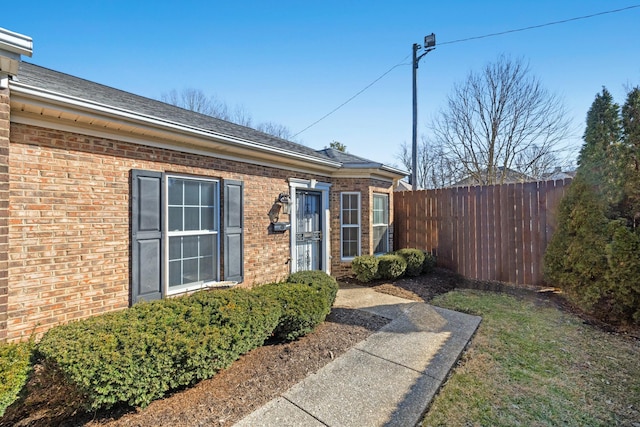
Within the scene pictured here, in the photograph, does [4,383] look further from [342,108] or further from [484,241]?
[342,108]

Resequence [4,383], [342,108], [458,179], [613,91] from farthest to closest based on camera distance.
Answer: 1. [458,179]
2. [342,108]
3. [613,91]
4. [4,383]

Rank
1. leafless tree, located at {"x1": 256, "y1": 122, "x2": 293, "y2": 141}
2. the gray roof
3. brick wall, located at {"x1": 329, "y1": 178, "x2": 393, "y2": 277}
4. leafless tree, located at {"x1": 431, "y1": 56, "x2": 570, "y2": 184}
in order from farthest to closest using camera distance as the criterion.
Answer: leafless tree, located at {"x1": 256, "y1": 122, "x2": 293, "y2": 141} < leafless tree, located at {"x1": 431, "y1": 56, "x2": 570, "y2": 184} < brick wall, located at {"x1": 329, "y1": 178, "x2": 393, "y2": 277} < the gray roof

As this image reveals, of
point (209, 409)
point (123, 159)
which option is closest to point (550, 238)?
point (209, 409)

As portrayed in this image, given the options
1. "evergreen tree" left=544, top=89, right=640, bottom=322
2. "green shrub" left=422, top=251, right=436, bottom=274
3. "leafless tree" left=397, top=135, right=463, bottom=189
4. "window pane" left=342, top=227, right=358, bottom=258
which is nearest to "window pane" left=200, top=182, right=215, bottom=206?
"window pane" left=342, top=227, right=358, bottom=258

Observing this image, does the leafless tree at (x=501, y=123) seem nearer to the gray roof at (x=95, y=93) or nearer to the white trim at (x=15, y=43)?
the gray roof at (x=95, y=93)

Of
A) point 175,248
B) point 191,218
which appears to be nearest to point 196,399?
point 175,248

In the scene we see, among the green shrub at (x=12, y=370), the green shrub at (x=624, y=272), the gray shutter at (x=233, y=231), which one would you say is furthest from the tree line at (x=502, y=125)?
the green shrub at (x=12, y=370)

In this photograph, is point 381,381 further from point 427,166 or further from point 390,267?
point 427,166

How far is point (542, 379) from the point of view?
300cm

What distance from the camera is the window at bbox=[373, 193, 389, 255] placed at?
796 centimetres

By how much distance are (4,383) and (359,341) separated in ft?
11.3

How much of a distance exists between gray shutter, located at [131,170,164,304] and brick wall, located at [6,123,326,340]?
99 millimetres

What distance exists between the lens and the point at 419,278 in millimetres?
7270

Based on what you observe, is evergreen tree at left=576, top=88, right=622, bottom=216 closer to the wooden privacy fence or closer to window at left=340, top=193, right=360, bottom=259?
the wooden privacy fence
